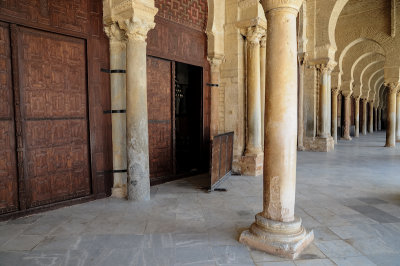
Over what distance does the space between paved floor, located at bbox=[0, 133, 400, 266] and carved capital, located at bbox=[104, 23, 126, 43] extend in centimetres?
313

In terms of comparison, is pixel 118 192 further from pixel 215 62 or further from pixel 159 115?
pixel 215 62

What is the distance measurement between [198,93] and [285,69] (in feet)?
15.6

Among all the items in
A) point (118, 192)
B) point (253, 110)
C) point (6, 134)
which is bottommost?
point (118, 192)

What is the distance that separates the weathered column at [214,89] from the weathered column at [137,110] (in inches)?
105

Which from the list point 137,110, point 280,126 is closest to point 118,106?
point 137,110

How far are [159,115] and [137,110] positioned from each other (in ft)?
4.77

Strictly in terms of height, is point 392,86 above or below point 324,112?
above

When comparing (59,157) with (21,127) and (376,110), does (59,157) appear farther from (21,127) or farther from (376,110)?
(376,110)

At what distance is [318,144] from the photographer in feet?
38.6

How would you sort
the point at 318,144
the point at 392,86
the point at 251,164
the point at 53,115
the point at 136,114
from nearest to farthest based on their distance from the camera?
1. the point at 53,115
2. the point at 136,114
3. the point at 251,164
4. the point at 318,144
5. the point at 392,86

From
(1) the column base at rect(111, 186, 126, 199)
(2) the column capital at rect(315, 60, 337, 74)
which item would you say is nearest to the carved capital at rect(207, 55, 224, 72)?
(1) the column base at rect(111, 186, 126, 199)

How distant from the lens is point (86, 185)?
5.13m

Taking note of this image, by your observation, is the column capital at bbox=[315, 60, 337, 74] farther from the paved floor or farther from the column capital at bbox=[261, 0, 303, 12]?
the column capital at bbox=[261, 0, 303, 12]

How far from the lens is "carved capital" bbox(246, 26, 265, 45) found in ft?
22.5
